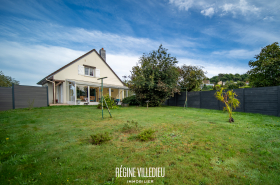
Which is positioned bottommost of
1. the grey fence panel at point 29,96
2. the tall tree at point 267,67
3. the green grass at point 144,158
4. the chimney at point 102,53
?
the green grass at point 144,158

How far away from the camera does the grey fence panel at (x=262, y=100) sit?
26.9ft

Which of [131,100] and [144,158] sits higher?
[131,100]

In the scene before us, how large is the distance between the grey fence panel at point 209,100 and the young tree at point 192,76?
6475 millimetres

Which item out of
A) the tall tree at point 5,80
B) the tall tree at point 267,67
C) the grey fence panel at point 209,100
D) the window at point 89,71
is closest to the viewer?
the tall tree at point 267,67

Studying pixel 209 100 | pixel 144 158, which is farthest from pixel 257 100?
pixel 144 158

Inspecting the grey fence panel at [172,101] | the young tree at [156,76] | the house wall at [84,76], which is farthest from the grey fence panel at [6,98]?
the grey fence panel at [172,101]

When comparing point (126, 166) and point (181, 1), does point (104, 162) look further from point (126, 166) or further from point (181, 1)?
point (181, 1)

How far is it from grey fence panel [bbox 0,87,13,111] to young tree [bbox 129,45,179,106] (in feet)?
35.5

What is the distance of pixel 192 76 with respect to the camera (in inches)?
786

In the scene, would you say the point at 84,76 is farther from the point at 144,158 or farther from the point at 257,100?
the point at 257,100

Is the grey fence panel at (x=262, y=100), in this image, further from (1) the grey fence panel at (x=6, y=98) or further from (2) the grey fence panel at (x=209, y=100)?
(1) the grey fence panel at (x=6, y=98)

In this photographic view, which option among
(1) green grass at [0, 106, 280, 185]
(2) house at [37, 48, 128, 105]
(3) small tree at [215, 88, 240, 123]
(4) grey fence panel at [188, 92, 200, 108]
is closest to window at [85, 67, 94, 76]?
(2) house at [37, 48, 128, 105]

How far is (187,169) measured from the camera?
231cm

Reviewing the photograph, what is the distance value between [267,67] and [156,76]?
35.7 ft
